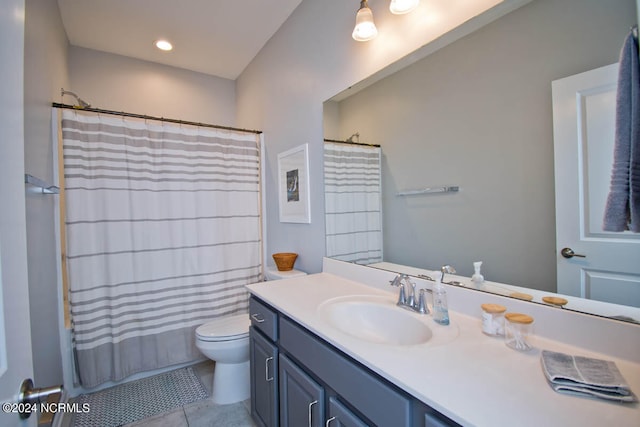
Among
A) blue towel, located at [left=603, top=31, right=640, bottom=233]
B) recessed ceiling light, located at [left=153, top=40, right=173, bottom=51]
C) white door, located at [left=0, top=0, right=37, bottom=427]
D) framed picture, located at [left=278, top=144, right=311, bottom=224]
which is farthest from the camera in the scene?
recessed ceiling light, located at [left=153, top=40, right=173, bottom=51]

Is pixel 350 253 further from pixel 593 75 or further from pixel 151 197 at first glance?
A: pixel 151 197

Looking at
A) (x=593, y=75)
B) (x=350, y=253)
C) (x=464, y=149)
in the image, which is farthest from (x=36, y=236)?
(x=593, y=75)

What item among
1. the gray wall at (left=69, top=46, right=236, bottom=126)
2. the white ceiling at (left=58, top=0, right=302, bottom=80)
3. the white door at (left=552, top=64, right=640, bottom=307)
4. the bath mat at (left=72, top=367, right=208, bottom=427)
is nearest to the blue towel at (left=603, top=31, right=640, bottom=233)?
the white door at (left=552, top=64, right=640, bottom=307)

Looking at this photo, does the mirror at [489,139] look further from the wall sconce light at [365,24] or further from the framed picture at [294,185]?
the framed picture at [294,185]

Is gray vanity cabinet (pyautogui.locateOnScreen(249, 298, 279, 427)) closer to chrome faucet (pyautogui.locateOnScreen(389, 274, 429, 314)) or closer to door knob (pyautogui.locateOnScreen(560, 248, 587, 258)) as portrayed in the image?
chrome faucet (pyautogui.locateOnScreen(389, 274, 429, 314))

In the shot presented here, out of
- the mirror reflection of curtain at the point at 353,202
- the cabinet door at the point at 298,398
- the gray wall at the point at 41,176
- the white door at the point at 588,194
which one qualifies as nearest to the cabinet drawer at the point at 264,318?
the cabinet door at the point at 298,398

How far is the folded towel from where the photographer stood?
629 millimetres

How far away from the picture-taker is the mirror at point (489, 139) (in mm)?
886

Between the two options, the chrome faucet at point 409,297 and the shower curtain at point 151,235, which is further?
the shower curtain at point 151,235

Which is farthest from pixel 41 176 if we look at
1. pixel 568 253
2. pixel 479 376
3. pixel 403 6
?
pixel 568 253

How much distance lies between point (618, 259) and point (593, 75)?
0.52 metres

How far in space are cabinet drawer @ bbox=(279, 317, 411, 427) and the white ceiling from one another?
7.40 feet

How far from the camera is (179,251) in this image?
230 centimetres

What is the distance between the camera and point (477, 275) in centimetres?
112
